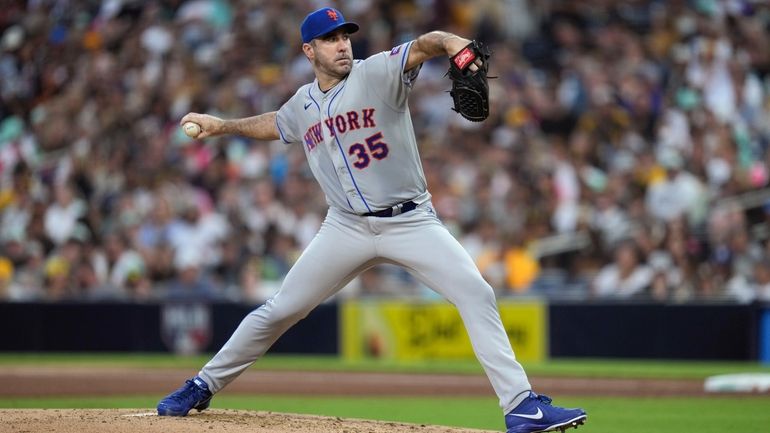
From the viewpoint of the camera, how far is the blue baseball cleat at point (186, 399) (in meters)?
6.86

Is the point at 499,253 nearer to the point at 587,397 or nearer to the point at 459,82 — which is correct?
the point at 587,397

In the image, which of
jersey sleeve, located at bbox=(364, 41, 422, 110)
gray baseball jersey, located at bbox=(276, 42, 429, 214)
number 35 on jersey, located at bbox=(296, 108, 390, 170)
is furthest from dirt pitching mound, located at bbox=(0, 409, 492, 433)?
jersey sleeve, located at bbox=(364, 41, 422, 110)

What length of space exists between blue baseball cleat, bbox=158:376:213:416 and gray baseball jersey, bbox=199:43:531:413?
0.58 m

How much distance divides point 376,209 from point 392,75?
0.70m

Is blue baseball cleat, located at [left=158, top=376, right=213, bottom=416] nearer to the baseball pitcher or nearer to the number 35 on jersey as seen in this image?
the baseball pitcher

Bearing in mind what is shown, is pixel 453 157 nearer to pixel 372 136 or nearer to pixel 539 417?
pixel 372 136

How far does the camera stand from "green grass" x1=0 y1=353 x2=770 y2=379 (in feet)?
41.9

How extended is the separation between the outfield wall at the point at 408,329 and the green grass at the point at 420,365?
0.16 meters

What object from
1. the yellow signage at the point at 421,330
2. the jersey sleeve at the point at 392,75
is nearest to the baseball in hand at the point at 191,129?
the jersey sleeve at the point at 392,75

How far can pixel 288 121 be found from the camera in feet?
22.4

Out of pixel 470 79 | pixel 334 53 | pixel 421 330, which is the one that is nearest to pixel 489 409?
pixel 334 53

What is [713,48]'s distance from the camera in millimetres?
15945

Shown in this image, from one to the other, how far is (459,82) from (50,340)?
11.8 metres

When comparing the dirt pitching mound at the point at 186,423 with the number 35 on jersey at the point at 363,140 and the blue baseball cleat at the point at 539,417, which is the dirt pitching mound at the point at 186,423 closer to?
the blue baseball cleat at the point at 539,417
